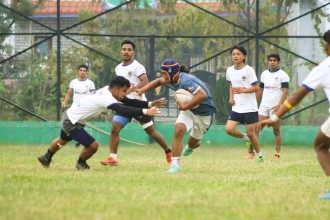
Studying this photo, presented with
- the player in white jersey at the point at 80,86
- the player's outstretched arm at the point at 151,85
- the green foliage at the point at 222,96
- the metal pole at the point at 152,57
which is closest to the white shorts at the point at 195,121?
the player's outstretched arm at the point at 151,85

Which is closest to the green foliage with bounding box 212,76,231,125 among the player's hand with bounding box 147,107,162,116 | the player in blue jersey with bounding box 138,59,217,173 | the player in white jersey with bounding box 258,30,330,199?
the player in blue jersey with bounding box 138,59,217,173

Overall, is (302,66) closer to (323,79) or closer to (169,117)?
(169,117)

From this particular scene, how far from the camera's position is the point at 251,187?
1068 cm

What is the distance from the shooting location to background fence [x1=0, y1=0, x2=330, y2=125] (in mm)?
22516

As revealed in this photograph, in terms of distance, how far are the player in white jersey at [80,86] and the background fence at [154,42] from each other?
61 cm

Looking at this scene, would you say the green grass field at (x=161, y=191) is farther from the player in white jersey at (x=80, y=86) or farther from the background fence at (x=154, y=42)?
the background fence at (x=154, y=42)

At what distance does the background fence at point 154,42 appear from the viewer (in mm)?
22516

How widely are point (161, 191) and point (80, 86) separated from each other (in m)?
12.3

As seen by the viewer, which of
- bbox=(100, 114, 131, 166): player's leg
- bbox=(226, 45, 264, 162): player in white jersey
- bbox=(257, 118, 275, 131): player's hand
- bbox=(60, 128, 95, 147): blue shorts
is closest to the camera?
bbox=(257, 118, 275, 131): player's hand

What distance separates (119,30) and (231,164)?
8.02 m

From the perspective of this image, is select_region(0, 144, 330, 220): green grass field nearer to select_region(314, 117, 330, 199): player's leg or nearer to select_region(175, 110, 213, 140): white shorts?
select_region(314, 117, 330, 199): player's leg

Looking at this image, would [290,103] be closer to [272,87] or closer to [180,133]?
[180,133]

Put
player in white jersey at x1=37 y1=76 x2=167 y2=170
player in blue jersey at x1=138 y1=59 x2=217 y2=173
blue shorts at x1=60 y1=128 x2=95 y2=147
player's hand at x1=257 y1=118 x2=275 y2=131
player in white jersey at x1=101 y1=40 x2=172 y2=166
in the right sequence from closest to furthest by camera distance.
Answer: player's hand at x1=257 y1=118 x2=275 y2=131, player in white jersey at x1=37 y1=76 x2=167 y2=170, player in blue jersey at x1=138 y1=59 x2=217 y2=173, blue shorts at x1=60 y1=128 x2=95 y2=147, player in white jersey at x1=101 y1=40 x2=172 y2=166

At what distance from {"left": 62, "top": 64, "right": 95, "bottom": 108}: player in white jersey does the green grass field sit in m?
6.29
